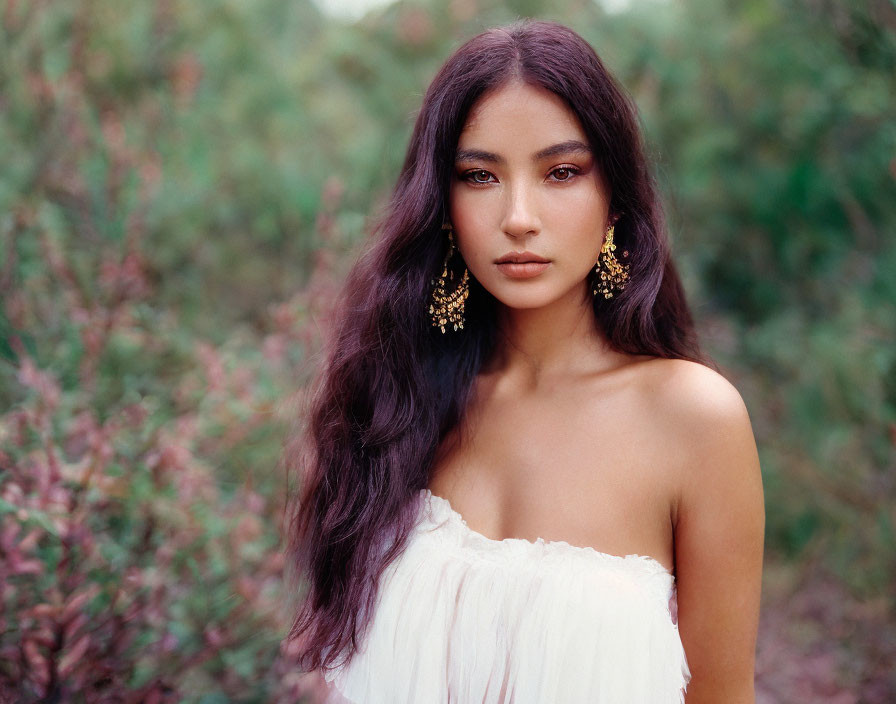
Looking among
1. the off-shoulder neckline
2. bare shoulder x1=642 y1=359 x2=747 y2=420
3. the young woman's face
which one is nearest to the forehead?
the young woman's face

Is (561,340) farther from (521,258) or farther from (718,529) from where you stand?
(718,529)

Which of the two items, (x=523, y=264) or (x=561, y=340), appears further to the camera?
(x=561, y=340)

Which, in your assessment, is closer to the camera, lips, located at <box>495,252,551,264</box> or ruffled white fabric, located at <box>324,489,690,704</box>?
ruffled white fabric, located at <box>324,489,690,704</box>

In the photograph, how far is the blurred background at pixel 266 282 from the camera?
7.20ft

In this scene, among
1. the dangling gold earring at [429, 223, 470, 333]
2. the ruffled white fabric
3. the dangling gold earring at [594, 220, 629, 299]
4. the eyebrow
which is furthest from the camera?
the dangling gold earring at [429, 223, 470, 333]

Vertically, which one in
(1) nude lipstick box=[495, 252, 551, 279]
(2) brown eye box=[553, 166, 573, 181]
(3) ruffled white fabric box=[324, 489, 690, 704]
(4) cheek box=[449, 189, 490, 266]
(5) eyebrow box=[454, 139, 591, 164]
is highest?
(5) eyebrow box=[454, 139, 591, 164]

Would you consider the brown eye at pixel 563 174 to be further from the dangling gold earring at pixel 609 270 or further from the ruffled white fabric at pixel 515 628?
the ruffled white fabric at pixel 515 628

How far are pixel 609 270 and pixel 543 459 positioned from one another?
0.45m

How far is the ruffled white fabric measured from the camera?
1684 mm

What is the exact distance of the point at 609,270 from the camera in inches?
78.2

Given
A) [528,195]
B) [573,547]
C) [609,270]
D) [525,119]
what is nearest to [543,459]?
[573,547]

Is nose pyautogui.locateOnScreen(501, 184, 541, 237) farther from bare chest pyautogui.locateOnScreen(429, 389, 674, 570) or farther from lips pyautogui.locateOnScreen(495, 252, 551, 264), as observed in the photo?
bare chest pyautogui.locateOnScreen(429, 389, 674, 570)

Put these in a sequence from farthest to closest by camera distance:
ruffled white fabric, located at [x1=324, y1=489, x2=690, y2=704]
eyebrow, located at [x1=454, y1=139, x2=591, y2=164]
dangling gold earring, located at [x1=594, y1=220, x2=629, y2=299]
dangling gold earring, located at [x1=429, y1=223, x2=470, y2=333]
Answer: dangling gold earring, located at [x1=429, y1=223, x2=470, y2=333] < dangling gold earring, located at [x1=594, y1=220, x2=629, y2=299] < eyebrow, located at [x1=454, y1=139, x2=591, y2=164] < ruffled white fabric, located at [x1=324, y1=489, x2=690, y2=704]

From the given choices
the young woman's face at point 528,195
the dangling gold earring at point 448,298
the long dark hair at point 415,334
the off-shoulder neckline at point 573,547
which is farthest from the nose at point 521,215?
the off-shoulder neckline at point 573,547
